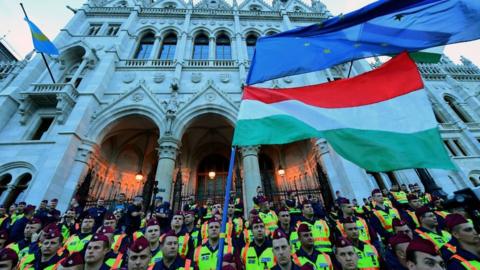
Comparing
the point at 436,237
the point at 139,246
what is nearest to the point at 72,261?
the point at 139,246

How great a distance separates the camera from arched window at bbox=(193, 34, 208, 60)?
56.4ft

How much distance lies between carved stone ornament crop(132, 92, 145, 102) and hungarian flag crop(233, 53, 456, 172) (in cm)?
1082

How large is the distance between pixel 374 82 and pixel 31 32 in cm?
1632

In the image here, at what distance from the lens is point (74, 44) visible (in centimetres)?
1462

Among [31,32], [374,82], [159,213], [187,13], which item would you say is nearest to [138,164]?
[31,32]

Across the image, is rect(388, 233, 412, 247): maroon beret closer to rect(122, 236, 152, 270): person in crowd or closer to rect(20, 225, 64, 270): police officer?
rect(122, 236, 152, 270): person in crowd

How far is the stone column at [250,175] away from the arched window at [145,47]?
12497mm

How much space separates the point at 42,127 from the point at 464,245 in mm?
17413

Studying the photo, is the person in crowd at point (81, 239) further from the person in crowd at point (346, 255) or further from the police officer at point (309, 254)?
the person in crowd at point (346, 255)

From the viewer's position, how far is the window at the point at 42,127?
451 inches

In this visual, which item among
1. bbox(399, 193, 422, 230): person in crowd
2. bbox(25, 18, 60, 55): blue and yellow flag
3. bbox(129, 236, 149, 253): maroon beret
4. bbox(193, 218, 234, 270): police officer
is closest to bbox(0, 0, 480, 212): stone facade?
bbox(25, 18, 60, 55): blue and yellow flag

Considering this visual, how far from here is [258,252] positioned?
3891 mm

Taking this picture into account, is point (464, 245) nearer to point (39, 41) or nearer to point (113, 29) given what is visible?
point (39, 41)

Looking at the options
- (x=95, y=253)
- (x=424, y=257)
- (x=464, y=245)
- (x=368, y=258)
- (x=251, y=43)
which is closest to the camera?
(x=424, y=257)
